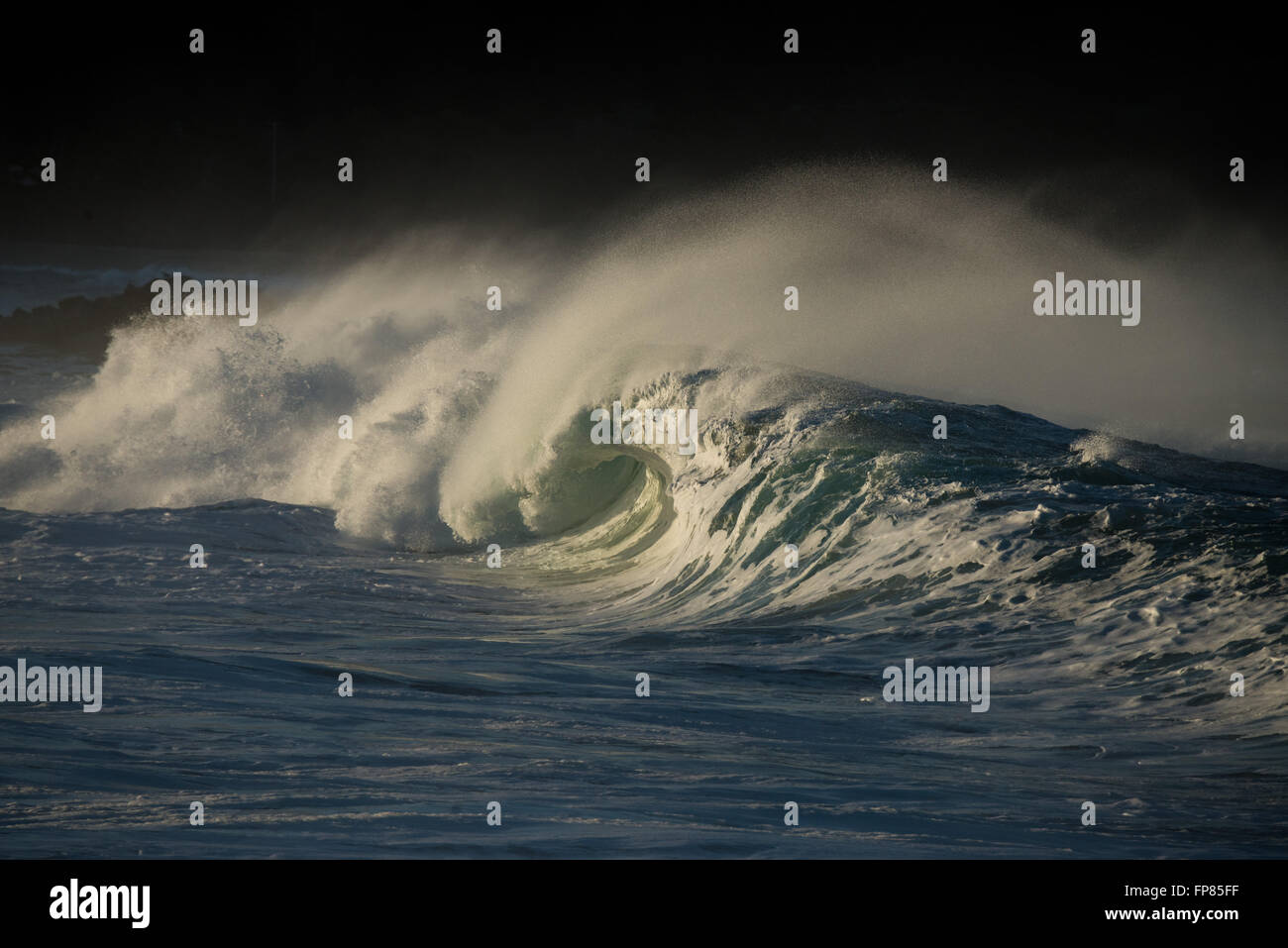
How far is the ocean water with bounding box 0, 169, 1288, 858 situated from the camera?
5.69m

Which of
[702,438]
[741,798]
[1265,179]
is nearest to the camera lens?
[741,798]

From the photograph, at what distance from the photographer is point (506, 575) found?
1400 cm

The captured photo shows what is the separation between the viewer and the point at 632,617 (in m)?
11.2

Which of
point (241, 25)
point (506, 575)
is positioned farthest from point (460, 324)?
point (241, 25)

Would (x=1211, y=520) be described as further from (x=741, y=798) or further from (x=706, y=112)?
(x=706, y=112)

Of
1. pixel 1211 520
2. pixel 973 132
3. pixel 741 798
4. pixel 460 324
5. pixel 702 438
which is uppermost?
pixel 973 132

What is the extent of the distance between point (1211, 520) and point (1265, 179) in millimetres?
75036

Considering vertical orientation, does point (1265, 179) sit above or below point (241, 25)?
below

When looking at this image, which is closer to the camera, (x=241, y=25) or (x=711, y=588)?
(x=711, y=588)

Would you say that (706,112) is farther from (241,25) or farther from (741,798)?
(741,798)

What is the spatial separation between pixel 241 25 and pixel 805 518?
298ft

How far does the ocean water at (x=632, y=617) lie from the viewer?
5691 mm

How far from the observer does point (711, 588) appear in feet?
38.0

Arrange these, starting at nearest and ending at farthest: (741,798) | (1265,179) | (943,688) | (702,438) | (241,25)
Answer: (741,798) → (943,688) → (702,438) → (1265,179) → (241,25)
